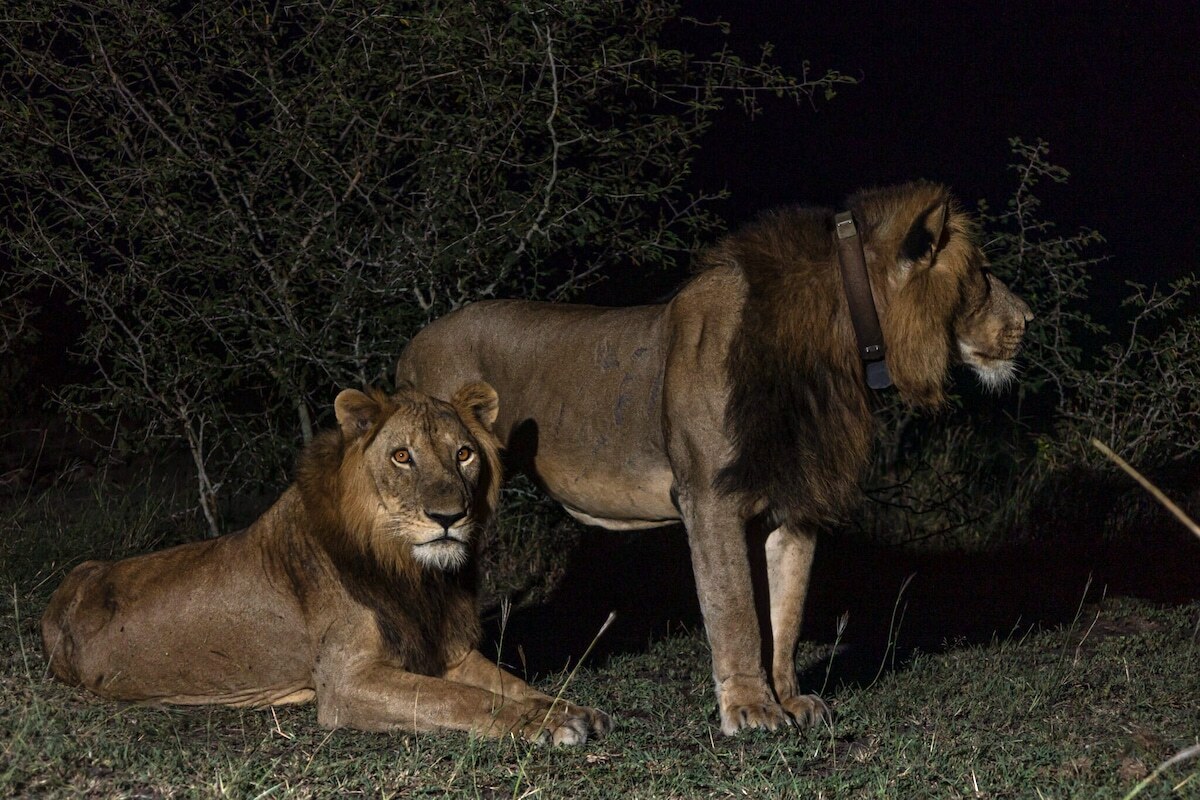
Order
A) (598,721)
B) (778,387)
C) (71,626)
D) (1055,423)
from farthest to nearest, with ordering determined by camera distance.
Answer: (1055,423), (71,626), (778,387), (598,721)

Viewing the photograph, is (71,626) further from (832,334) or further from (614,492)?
(832,334)

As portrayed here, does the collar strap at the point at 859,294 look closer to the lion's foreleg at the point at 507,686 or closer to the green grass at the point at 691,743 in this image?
the green grass at the point at 691,743

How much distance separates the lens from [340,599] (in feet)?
13.7

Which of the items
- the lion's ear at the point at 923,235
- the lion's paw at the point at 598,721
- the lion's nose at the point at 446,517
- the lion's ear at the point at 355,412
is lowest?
the lion's paw at the point at 598,721

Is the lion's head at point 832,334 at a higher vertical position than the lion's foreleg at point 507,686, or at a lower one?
higher

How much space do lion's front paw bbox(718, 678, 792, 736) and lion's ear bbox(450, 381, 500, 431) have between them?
1068 millimetres

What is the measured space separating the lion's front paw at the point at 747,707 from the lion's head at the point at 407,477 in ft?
2.81

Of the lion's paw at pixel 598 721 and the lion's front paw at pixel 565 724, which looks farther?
the lion's paw at pixel 598 721

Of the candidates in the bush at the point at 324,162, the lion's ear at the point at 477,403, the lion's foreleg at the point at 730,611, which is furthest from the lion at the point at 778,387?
the bush at the point at 324,162

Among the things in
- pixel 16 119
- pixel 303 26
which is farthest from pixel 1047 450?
pixel 16 119

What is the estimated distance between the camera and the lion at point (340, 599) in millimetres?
3977

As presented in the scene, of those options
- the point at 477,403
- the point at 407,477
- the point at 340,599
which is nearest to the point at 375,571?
the point at 340,599

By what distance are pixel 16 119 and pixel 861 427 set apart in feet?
12.8

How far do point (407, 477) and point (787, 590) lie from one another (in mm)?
1319
